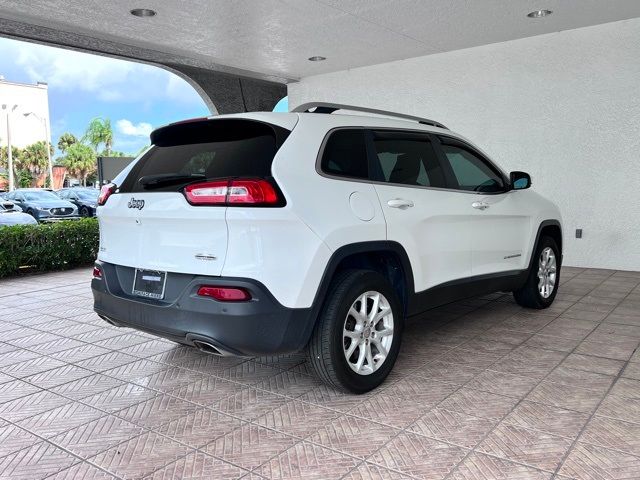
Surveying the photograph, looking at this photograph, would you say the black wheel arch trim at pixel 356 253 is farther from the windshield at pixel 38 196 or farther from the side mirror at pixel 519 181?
the windshield at pixel 38 196

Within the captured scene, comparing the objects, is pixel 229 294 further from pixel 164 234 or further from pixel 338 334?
pixel 338 334

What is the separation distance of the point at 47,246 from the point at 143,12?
4149 mm

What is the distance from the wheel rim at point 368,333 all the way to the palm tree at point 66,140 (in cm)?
6769

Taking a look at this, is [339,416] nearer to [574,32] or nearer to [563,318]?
[563,318]

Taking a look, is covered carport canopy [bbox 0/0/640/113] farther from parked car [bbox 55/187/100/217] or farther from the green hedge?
parked car [bbox 55/187/100/217]

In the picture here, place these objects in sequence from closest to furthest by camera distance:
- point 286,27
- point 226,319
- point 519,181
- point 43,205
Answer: point 226,319 < point 519,181 < point 286,27 < point 43,205

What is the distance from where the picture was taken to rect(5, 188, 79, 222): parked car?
15.9 m

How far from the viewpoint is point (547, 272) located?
5426mm

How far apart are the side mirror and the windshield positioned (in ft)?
52.5

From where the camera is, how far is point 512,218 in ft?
15.5

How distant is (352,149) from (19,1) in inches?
218

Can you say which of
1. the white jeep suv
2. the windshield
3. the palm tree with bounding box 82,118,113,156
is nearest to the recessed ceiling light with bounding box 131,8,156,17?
the white jeep suv

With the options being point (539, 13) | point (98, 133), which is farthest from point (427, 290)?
point (98, 133)

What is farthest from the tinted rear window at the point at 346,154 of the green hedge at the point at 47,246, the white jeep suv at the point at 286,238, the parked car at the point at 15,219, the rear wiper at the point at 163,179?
the parked car at the point at 15,219
